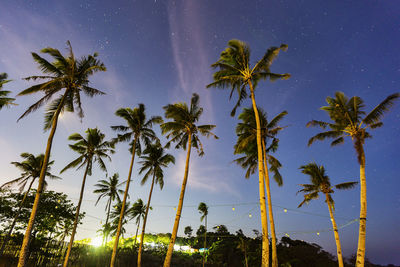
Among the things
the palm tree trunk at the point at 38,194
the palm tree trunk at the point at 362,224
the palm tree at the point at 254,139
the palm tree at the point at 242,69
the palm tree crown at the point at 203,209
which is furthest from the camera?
the palm tree crown at the point at 203,209

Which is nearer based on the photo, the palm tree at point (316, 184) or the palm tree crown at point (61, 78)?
the palm tree crown at point (61, 78)

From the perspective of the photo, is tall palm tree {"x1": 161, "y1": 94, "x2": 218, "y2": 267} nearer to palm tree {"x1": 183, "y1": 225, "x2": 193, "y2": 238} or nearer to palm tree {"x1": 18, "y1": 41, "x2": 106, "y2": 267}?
palm tree {"x1": 18, "y1": 41, "x2": 106, "y2": 267}

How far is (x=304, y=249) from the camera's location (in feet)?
104

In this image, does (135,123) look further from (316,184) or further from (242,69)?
(316,184)

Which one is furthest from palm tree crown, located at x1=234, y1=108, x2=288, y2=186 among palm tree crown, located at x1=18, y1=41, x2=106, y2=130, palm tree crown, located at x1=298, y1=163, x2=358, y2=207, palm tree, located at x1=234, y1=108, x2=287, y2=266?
palm tree crown, located at x1=18, y1=41, x2=106, y2=130

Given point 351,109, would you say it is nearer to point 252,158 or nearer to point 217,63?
point 252,158

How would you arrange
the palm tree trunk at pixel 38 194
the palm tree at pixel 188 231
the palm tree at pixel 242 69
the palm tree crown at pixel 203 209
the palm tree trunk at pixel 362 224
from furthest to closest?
the palm tree at pixel 188 231 → the palm tree crown at pixel 203 209 → the palm tree at pixel 242 69 → the palm tree trunk at pixel 362 224 → the palm tree trunk at pixel 38 194

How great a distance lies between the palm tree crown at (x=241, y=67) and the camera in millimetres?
12312

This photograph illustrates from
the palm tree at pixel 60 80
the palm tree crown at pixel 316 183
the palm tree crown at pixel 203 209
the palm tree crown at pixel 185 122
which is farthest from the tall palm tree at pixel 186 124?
the palm tree crown at pixel 203 209

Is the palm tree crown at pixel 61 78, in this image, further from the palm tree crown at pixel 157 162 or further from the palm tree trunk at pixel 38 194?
the palm tree crown at pixel 157 162

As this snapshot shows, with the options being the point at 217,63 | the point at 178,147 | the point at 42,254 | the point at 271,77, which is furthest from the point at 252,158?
the point at 42,254

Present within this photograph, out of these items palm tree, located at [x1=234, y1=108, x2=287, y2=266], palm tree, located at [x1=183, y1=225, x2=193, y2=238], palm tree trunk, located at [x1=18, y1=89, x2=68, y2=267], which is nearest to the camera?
palm tree trunk, located at [x1=18, y1=89, x2=68, y2=267]

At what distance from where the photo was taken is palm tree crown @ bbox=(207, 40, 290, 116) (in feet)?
40.4

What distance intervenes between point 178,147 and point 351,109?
13.6 meters
